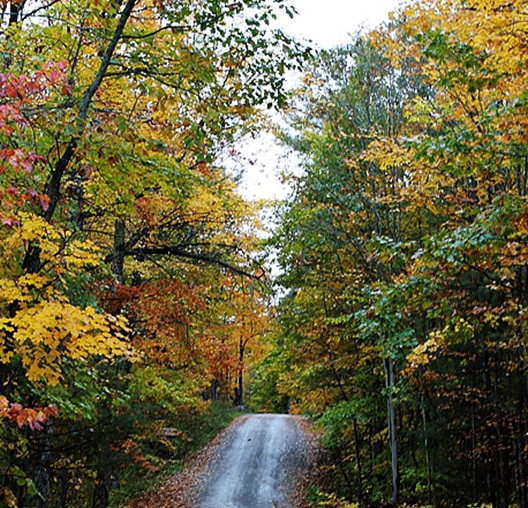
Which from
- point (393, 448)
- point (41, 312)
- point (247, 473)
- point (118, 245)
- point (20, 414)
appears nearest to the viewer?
point (20, 414)

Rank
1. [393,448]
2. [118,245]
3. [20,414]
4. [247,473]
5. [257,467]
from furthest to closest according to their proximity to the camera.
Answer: [257,467] < [247,473] < [118,245] < [393,448] < [20,414]

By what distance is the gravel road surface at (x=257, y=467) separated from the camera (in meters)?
12.4

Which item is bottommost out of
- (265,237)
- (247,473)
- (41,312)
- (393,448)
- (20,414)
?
(247,473)

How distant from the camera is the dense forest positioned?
4332 millimetres

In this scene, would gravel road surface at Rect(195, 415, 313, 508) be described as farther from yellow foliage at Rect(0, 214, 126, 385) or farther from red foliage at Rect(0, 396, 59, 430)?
red foliage at Rect(0, 396, 59, 430)

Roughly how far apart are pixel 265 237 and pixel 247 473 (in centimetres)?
746

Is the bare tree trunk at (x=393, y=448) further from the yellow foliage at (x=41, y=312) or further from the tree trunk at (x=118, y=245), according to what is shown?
the yellow foliage at (x=41, y=312)

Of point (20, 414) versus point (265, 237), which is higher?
point (265, 237)

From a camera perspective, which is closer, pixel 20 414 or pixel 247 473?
pixel 20 414

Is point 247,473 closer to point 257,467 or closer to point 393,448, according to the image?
point 257,467

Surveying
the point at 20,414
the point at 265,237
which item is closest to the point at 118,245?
the point at 265,237

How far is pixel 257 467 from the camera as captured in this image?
599 inches

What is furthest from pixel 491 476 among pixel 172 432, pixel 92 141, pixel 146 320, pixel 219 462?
pixel 172 432

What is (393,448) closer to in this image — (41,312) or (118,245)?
(118,245)
